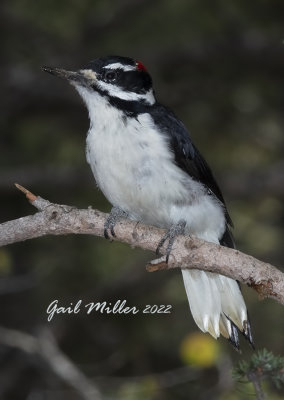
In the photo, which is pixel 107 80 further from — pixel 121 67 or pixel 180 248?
pixel 180 248

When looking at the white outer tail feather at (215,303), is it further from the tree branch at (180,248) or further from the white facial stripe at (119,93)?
the white facial stripe at (119,93)

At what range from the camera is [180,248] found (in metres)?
3.99

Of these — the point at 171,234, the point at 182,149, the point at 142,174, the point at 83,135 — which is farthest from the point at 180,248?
the point at 83,135

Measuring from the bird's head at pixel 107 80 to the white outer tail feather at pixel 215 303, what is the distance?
3.63 feet

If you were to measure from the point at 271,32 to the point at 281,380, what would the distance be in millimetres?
3913

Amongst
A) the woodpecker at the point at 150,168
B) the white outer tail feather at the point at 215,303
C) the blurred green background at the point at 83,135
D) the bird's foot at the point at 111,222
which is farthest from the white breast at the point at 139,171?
the blurred green background at the point at 83,135

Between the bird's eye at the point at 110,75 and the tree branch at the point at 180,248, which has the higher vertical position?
the bird's eye at the point at 110,75

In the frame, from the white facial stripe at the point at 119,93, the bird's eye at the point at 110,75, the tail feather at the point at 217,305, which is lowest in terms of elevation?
the tail feather at the point at 217,305

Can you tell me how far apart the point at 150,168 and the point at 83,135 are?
306cm

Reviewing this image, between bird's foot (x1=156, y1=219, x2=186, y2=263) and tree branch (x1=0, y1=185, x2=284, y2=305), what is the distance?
42 millimetres

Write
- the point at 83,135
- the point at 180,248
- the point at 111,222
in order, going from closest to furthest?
1. the point at 180,248
2. the point at 111,222
3. the point at 83,135

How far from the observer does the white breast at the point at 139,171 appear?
4.57 meters

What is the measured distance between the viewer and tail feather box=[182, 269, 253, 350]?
15.6ft

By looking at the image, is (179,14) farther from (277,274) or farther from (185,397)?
(277,274)
